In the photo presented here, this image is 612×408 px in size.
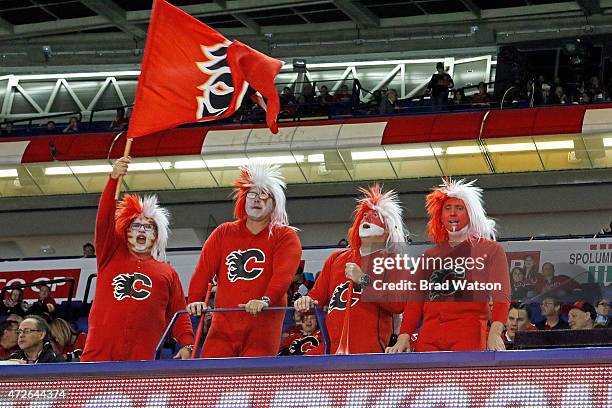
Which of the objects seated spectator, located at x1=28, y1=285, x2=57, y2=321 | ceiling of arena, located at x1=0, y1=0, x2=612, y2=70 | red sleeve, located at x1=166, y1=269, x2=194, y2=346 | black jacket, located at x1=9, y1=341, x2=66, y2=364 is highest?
ceiling of arena, located at x1=0, y1=0, x2=612, y2=70

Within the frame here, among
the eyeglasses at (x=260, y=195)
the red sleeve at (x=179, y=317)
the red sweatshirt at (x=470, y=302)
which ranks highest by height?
the eyeglasses at (x=260, y=195)

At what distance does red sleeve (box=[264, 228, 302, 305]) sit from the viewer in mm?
7488

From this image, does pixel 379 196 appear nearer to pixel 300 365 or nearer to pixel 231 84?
pixel 231 84

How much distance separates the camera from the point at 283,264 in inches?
301

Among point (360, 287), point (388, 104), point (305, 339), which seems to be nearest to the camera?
point (360, 287)

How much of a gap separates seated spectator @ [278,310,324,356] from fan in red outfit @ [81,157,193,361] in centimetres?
98

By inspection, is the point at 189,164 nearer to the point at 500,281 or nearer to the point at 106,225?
the point at 106,225

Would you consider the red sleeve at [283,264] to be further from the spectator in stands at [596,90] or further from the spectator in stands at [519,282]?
the spectator in stands at [596,90]

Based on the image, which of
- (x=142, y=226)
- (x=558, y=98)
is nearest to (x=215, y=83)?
(x=142, y=226)

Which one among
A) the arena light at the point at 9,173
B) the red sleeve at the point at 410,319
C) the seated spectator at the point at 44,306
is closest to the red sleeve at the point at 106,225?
the red sleeve at the point at 410,319

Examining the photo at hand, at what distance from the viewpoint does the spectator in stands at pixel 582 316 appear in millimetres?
5801

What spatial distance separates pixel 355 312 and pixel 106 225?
5.83 feet

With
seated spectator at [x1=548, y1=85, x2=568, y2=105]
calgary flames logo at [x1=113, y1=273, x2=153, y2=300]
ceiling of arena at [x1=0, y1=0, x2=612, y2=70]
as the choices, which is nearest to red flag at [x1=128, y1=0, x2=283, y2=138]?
calgary flames logo at [x1=113, y1=273, x2=153, y2=300]

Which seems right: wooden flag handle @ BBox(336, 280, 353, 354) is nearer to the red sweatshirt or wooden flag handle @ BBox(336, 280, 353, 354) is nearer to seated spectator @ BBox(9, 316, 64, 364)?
the red sweatshirt
